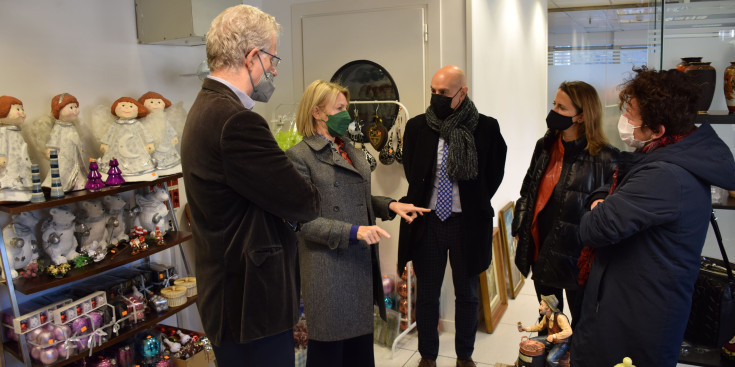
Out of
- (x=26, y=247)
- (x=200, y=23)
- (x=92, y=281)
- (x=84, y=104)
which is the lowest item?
(x=92, y=281)

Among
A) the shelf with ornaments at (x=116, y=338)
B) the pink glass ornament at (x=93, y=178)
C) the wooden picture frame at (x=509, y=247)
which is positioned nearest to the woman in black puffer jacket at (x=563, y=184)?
the wooden picture frame at (x=509, y=247)

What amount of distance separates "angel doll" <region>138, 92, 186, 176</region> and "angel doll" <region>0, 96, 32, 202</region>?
596 millimetres

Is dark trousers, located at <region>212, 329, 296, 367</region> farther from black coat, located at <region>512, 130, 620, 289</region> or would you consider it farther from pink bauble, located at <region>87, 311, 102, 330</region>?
black coat, located at <region>512, 130, 620, 289</region>

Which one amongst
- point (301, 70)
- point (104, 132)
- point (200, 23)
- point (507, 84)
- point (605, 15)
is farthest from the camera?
point (605, 15)

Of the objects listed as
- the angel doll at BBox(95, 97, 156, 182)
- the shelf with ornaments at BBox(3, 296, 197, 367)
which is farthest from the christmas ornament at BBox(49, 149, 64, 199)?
the shelf with ornaments at BBox(3, 296, 197, 367)

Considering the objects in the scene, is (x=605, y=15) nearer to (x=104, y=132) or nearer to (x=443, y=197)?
(x=443, y=197)

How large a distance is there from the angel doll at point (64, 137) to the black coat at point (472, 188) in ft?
5.02

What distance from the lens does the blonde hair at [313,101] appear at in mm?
2355

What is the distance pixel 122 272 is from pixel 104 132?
727 millimetres

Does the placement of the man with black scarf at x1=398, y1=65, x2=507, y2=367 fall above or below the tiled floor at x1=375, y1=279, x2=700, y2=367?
above

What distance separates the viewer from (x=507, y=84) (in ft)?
13.6

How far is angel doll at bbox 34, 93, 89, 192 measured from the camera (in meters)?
2.27

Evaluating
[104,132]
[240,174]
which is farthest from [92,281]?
[240,174]

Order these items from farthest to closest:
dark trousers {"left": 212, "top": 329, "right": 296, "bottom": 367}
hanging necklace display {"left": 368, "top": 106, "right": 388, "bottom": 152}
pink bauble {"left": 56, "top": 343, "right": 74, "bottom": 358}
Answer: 1. hanging necklace display {"left": 368, "top": 106, "right": 388, "bottom": 152}
2. pink bauble {"left": 56, "top": 343, "right": 74, "bottom": 358}
3. dark trousers {"left": 212, "top": 329, "right": 296, "bottom": 367}
